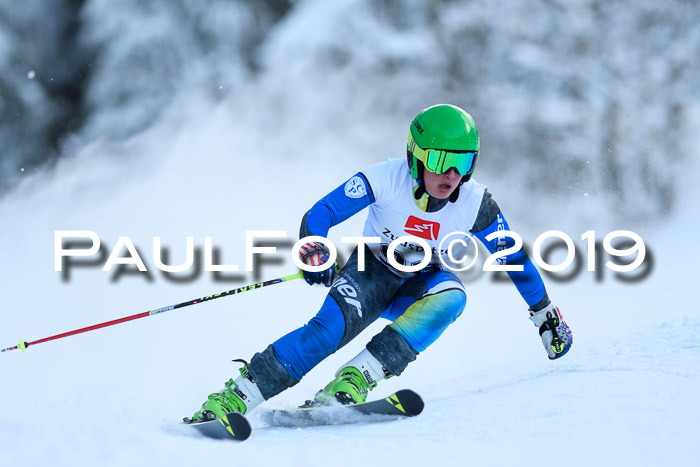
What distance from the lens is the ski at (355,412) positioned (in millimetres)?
2744

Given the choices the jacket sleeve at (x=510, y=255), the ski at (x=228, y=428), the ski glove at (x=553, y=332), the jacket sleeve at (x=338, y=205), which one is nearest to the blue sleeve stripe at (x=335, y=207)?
the jacket sleeve at (x=338, y=205)

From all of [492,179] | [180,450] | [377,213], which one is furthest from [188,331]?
[492,179]

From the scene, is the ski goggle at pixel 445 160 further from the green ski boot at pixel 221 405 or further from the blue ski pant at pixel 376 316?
the green ski boot at pixel 221 405

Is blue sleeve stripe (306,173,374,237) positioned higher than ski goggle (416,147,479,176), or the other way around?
ski goggle (416,147,479,176)

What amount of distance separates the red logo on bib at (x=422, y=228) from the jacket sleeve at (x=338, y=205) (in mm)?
225

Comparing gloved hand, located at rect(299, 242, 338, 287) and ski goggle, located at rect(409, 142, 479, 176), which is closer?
gloved hand, located at rect(299, 242, 338, 287)

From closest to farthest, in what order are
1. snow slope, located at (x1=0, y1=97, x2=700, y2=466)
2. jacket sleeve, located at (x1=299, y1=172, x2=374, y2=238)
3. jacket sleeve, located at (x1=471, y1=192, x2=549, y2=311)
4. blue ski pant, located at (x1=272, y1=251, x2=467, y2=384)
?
snow slope, located at (x1=0, y1=97, x2=700, y2=466), blue ski pant, located at (x1=272, y1=251, x2=467, y2=384), jacket sleeve, located at (x1=299, y1=172, x2=374, y2=238), jacket sleeve, located at (x1=471, y1=192, x2=549, y2=311)

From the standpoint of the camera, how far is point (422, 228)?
3.34 m

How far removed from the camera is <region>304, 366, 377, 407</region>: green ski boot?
2869 mm

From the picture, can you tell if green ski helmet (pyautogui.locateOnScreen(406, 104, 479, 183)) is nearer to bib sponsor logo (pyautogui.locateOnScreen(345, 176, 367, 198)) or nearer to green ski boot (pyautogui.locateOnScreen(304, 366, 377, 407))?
bib sponsor logo (pyautogui.locateOnScreen(345, 176, 367, 198))

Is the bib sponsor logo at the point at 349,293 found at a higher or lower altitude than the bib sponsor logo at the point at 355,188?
lower

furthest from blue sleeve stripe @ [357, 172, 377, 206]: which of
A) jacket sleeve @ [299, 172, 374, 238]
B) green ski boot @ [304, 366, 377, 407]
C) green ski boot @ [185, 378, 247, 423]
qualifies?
green ski boot @ [185, 378, 247, 423]

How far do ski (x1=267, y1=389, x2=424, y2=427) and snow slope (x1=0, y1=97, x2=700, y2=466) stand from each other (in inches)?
3.2

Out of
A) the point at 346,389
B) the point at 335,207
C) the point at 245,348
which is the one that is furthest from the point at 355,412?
the point at 245,348
